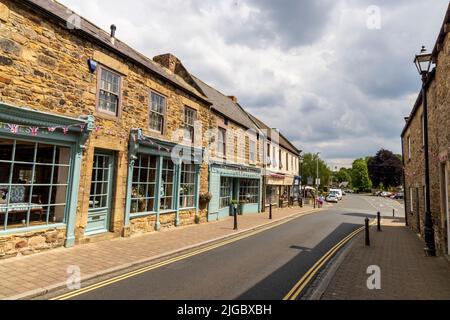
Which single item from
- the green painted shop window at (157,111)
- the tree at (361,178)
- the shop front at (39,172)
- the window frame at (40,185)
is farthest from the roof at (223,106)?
the tree at (361,178)

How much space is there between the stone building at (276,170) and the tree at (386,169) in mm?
54354

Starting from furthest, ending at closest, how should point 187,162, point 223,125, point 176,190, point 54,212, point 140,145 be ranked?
1. point 223,125
2. point 187,162
3. point 176,190
4. point 140,145
5. point 54,212

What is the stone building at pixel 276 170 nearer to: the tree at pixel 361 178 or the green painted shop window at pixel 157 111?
the green painted shop window at pixel 157 111

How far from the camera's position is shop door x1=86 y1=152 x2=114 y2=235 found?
31.0 ft

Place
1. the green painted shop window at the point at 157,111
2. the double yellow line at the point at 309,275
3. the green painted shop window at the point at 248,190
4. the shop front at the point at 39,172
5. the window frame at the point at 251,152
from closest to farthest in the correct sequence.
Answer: the double yellow line at the point at 309,275, the shop front at the point at 39,172, the green painted shop window at the point at 157,111, the green painted shop window at the point at 248,190, the window frame at the point at 251,152

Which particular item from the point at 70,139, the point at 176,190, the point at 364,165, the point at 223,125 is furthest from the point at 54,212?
the point at 364,165

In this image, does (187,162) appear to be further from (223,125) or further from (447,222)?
(447,222)

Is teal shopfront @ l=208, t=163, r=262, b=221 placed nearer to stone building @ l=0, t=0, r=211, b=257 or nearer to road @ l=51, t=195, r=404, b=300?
stone building @ l=0, t=0, r=211, b=257

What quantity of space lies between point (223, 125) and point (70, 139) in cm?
1046

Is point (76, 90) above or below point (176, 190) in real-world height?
above

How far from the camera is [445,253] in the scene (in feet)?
28.9

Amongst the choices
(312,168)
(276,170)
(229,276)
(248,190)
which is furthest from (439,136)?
(312,168)

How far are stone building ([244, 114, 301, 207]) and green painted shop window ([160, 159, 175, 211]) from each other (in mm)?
11898

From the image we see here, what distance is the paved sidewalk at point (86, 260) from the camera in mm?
5512
